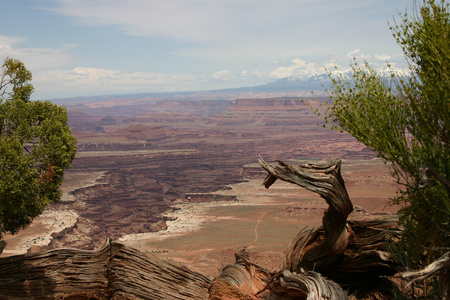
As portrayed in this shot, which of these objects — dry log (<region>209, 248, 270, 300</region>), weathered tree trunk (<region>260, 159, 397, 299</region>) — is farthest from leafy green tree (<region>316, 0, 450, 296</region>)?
dry log (<region>209, 248, 270, 300</region>)

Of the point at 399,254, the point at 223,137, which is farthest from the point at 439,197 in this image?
the point at 223,137

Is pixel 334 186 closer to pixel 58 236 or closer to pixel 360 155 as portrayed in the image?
pixel 58 236

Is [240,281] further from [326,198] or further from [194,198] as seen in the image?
[194,198]

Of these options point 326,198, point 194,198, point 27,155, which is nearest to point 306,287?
point 326,198

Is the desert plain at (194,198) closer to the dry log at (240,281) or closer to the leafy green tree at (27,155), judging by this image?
the dry log at (240,281)

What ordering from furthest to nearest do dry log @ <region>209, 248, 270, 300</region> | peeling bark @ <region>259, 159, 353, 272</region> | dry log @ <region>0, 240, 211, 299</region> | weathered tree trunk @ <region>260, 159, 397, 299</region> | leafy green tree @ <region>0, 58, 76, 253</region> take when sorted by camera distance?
leafy green tree @ <region>0, 58, 76, 253</region>, dry log @ <region>0, 240, 211, 299</region>, dry log @ <region>209, 248, 270, 300</region>, weathered tree trunk @ <region>260, 159, 397, 299</region>, peeling bark @ <region>259, 159, 353, 272</region>

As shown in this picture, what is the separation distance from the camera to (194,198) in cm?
6719

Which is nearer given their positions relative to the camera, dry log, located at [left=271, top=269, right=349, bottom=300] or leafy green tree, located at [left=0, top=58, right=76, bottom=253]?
dry log, located at [left=271, top=269, right=349, bottom=300]

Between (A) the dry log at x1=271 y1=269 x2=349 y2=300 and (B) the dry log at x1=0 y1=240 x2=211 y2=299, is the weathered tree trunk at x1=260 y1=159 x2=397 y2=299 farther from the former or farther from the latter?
(B) the dry log at x1=0 y1=240 x2=211 y2=299

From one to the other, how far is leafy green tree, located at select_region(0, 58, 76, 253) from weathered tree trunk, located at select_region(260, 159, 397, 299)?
5.78 m

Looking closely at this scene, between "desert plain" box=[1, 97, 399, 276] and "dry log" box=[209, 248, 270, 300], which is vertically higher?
"dry log" box=[209, 248, 270, 300]

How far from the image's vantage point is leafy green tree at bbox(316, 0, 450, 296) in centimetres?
651

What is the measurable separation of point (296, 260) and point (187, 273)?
7.55ft

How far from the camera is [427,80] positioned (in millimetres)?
6742
